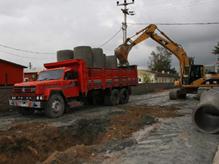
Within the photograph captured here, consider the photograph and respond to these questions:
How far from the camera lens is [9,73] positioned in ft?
82.0

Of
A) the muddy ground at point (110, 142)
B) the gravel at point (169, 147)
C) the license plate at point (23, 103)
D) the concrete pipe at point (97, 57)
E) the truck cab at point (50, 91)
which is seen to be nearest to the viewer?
the gravel at point (169, 147)

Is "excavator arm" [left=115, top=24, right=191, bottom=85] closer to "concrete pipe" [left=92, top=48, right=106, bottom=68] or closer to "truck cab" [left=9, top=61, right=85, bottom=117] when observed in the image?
"concrete pipe" [left=92, top=48, right=106, bottom=68]

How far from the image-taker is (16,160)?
280 inches

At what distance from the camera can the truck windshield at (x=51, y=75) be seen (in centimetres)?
1312

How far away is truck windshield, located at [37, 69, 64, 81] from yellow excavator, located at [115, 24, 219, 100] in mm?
5820

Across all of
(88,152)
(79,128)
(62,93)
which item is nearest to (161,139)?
(88,152)

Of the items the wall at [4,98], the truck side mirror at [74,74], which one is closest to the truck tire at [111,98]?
the truck side mirror at [74,74]

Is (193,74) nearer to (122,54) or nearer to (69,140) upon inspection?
(122,54)

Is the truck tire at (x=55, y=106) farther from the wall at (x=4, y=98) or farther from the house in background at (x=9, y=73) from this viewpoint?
the house in background at (x=9, y=73)

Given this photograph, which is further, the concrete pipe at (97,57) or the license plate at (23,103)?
the concrete pipe at (97,57)

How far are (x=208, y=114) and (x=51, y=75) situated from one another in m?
7.78

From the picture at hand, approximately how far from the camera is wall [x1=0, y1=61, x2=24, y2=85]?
79.7 ft

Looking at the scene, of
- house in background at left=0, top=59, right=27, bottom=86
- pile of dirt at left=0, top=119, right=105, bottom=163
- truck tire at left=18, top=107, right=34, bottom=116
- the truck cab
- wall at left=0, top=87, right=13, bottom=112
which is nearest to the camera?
pile of dirt at left=0, top=119, right=105, bottom=163

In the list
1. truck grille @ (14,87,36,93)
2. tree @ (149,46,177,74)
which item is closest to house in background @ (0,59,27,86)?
truck grille @ (14,87,36,93)
